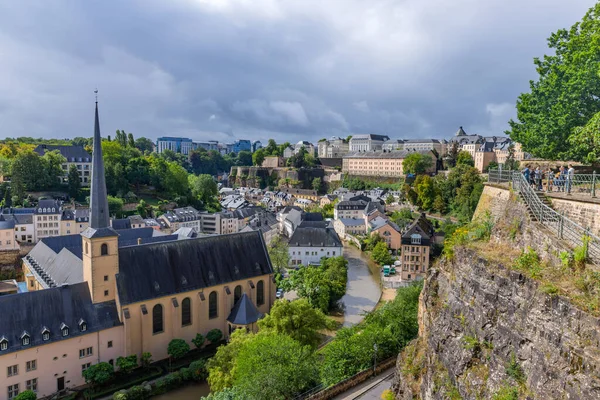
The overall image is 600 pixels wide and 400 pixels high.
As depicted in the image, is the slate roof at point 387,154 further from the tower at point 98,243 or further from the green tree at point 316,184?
the tower at point 98,243

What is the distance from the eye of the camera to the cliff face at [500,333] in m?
8.98

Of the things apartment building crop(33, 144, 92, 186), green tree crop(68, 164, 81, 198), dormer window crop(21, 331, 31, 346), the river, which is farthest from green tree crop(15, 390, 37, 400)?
apartment building crop(33, 144, 92, 186)

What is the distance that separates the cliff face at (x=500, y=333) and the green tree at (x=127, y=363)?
56.9 feet

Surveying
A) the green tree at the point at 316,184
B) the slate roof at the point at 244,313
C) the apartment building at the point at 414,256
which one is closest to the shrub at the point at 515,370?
the slate roof at the point at 244,313

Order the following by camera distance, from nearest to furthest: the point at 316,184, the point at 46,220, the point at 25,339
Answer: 1. the point at 25,339
2. the point at 46,220
3. the point at 316,184

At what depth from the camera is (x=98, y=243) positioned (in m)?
26.4

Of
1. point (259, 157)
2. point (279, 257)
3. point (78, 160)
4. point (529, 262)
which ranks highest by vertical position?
point (259, 157)

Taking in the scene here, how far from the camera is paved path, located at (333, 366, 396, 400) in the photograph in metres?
18.7

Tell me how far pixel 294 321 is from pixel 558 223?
1710cm

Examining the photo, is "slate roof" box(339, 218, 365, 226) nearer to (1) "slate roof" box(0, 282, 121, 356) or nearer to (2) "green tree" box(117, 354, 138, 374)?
(1) "slate roof" box(0, 282, 121, 356)

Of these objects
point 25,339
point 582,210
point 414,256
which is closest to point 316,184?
point 414,256

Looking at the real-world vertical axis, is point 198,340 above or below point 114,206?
below

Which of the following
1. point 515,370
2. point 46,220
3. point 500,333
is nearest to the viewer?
point 515,370

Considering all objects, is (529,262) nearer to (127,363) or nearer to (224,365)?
(224,365)
